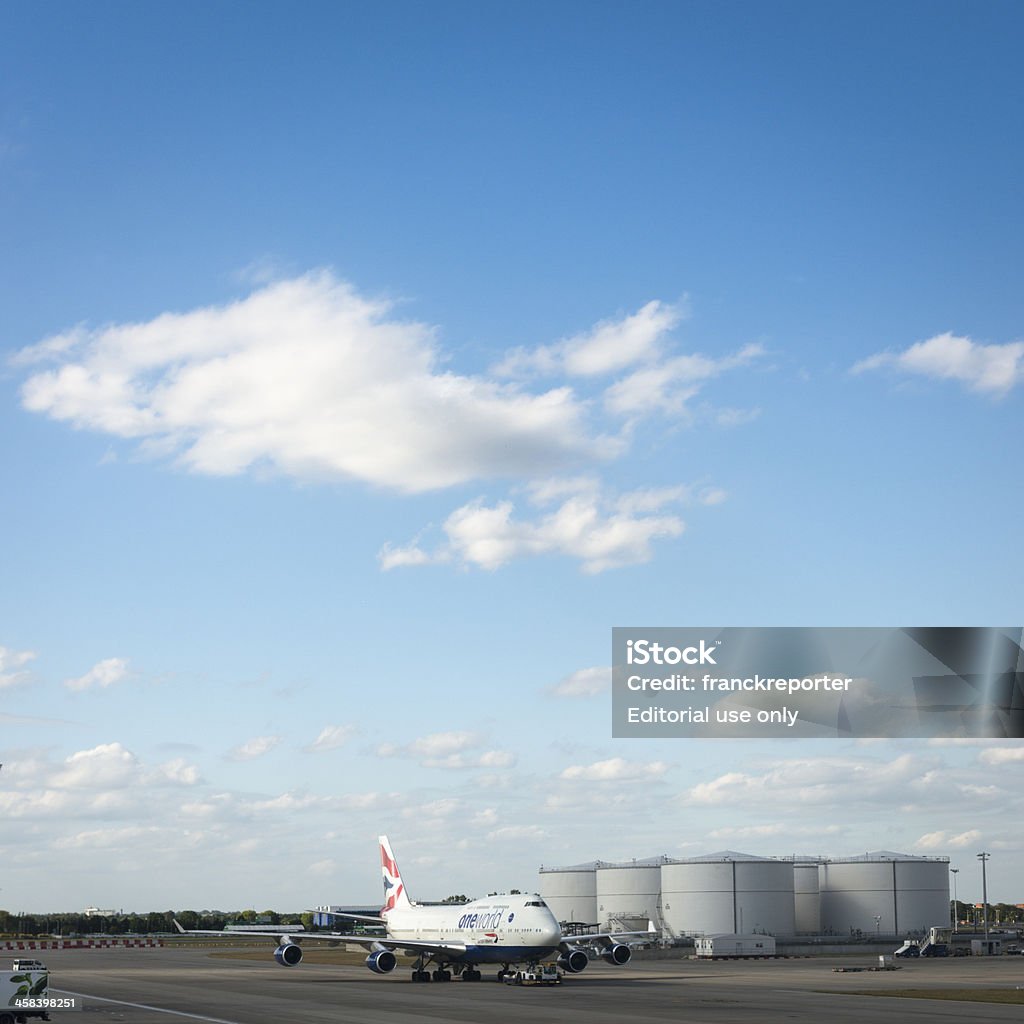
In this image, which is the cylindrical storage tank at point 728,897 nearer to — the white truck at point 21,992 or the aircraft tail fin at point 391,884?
the aircraft tail fin at point 391,884

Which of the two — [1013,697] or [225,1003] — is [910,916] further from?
[225,1003]

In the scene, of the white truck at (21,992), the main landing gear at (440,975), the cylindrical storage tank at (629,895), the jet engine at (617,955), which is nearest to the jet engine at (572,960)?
the jet engine at (617,955)

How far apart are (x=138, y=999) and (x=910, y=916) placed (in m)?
127

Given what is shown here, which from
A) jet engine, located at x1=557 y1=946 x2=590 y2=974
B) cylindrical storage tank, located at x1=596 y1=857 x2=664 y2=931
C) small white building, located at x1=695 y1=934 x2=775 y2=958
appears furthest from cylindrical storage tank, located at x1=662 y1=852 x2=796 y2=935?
jet engine, located at x1=557 y1=946 x2=590 y2=974

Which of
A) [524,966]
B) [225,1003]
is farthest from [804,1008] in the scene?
[524,966]

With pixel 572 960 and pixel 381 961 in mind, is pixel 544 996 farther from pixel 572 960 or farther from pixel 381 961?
pixel 381 961

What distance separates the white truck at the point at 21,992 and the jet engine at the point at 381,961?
167ft

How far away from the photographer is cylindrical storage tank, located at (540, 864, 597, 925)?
17300 cm

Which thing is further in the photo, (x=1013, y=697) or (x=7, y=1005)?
(x=1013, y=697)

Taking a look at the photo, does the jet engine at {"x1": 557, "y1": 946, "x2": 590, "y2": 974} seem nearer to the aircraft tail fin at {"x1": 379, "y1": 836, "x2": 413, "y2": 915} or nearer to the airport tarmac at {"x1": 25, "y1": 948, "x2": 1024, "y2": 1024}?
the airport tarmac at {"x1": 25, "y1": 948, "x2": 1024, "y2": 1024}

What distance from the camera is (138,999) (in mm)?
65812

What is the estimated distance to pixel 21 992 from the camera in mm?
32969

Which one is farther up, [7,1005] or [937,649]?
[937,649]

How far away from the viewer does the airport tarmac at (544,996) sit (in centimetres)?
5131
